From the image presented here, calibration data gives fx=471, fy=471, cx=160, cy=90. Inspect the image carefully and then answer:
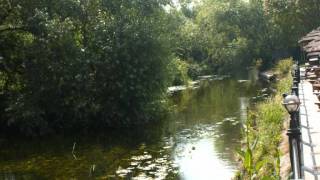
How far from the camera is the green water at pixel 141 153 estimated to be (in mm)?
14391

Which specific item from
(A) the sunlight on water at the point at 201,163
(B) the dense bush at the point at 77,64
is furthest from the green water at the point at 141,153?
(B) the dense bush at the point at 77,64

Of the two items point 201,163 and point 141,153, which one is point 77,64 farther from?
point 201,163

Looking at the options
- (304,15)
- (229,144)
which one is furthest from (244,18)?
(229,144)

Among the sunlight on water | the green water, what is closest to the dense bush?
the green water

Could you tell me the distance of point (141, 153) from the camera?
55.5 ft

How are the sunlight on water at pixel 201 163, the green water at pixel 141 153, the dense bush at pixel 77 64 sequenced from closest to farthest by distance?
the sunlight on water at pixel 201 163 → the green water at pixel 141 153 → the dense bush at pixel 77 64

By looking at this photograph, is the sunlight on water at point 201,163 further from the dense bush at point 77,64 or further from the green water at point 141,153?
the dense bush at point 77,64

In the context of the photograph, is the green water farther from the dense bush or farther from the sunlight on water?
the dense bush

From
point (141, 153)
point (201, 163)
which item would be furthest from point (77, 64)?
point (201, 163)

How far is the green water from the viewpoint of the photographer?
14391 mm

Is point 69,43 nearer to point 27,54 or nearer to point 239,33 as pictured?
point 27,54

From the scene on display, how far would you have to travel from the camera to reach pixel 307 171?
9117mm

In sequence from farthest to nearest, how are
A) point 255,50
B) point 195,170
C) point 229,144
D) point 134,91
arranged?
point 255,50 → point 134,91 → point 229,144 → point 195,170

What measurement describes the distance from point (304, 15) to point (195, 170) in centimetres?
3694
